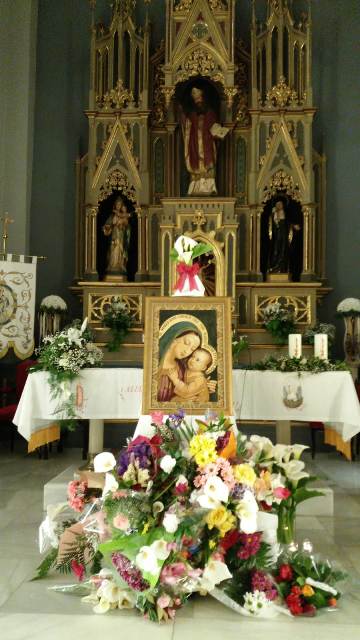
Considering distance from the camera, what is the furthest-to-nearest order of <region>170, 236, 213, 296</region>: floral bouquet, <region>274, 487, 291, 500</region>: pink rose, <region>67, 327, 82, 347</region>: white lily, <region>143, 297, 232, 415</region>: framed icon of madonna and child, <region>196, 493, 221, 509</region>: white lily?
1. <region>67, 327, 82, 347</region>: white lily
2. <region>170, 236, 213, 296</region>: floral bouquet
3. <region>143, 297, 232, 415</region>: framed icon of madonna and child
4. <region>274, 487, 291, 500</region>: pink rose
5. <region>196, 493, 221, 509</region>: white lily

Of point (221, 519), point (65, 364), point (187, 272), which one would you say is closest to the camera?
→ point (221, 519)

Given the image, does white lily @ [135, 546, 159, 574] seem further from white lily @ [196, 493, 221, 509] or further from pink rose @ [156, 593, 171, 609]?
white lily @ [196, 493, 221, 509]

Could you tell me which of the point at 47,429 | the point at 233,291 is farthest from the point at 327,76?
the point at 47,429

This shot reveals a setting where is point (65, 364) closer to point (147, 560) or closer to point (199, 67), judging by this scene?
point (147, 560)

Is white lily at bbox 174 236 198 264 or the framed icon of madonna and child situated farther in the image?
white lily at bbox 174 236 198 264

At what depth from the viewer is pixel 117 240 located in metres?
10.5

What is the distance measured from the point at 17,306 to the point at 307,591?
6.56 meters

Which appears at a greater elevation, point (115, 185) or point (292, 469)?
point (115, 185)

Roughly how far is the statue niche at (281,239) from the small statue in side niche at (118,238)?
215 cm

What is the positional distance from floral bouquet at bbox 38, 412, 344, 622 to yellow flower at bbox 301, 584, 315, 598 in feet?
0.21

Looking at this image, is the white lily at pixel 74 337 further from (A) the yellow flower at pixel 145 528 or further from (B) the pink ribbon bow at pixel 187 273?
(A) the yellow flower at pixel 145 528

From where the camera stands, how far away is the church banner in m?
9.30

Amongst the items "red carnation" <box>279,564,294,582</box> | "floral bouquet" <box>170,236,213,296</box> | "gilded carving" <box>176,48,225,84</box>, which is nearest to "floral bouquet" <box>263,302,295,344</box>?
"gilded carving" <box>176,48,225,84</box>

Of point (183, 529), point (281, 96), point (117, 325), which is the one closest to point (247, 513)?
point (183, 529)
